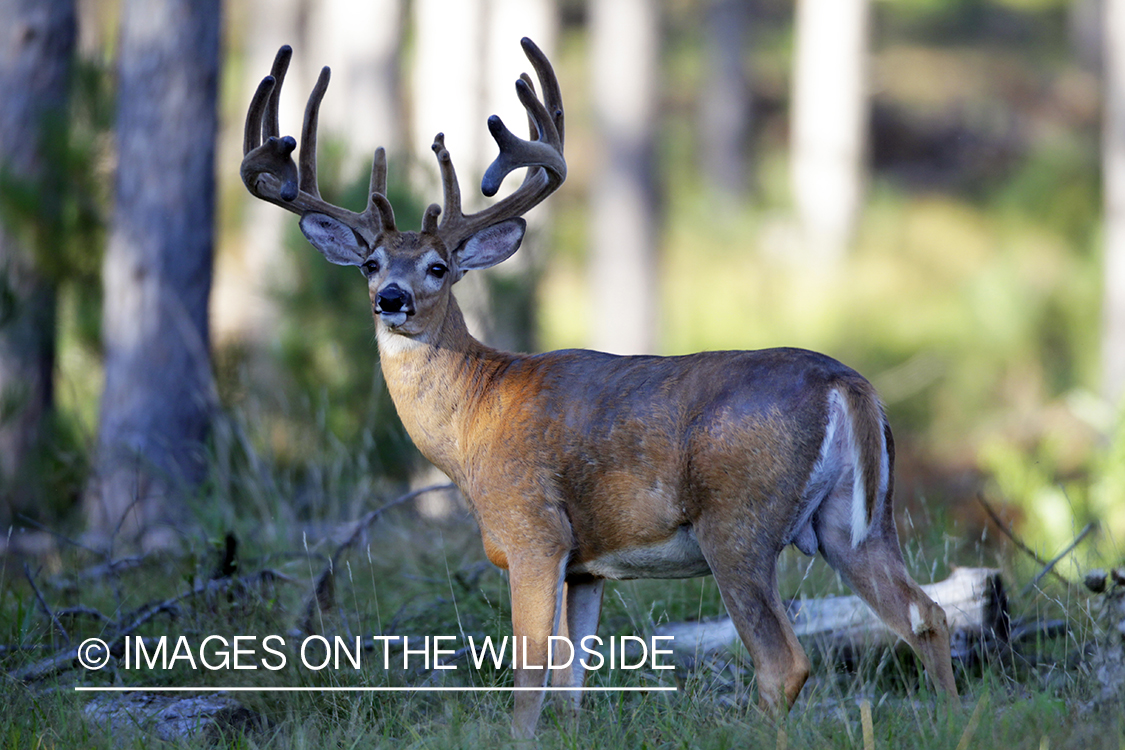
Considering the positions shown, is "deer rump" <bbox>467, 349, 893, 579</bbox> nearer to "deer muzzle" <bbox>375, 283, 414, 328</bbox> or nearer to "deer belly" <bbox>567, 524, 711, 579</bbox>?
"deer belly" <bbox>567, 524, 711, 579</bbox>

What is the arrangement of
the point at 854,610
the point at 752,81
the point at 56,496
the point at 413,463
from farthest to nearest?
the point at 752,81 < the point at 413,463 < the point at 56,496 < the point at 854,610

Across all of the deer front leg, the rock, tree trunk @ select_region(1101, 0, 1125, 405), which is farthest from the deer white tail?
tree trunk @ select_region(1101, 0, 1125, 405)

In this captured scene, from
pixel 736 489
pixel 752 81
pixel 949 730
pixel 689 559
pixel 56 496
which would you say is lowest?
pixel 56 496

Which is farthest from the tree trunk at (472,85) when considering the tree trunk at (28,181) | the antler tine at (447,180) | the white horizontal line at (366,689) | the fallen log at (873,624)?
the white horizontal line at (366,689)

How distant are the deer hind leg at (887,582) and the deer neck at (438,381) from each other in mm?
1322

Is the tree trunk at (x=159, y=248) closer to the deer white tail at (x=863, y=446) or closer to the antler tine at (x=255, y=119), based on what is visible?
the antler tine at (x=255, y=119)

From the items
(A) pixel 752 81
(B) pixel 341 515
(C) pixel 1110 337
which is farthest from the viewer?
(A) pixel 752 81

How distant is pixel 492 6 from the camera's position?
17422mm

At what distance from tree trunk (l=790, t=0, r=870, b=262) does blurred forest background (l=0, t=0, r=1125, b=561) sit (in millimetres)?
52

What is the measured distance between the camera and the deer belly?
12.4 ft

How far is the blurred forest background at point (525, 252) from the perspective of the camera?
688cm

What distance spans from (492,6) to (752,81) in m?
15.4

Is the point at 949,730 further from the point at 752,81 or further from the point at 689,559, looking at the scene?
the point at 752,81

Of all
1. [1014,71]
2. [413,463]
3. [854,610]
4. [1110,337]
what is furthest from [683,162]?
[854,610]
